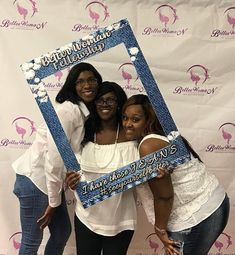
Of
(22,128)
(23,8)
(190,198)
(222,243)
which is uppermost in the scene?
(23,8)

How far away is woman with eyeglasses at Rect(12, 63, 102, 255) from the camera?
1307 mm

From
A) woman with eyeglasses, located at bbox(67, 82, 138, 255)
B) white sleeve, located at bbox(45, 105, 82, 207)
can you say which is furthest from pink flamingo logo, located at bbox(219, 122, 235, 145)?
white sleeve, located at bbox(45, 105, 82, 207)

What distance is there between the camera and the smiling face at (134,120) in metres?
1.22

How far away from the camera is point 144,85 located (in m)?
1.22

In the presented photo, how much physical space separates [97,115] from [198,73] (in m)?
0.69

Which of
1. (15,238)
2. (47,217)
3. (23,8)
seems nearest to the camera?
(47,217)

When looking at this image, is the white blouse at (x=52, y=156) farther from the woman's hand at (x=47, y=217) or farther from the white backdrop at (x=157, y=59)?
the white backdrop at (x=157, y=59)

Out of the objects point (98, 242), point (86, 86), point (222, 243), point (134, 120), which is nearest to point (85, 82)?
point (86, 86)

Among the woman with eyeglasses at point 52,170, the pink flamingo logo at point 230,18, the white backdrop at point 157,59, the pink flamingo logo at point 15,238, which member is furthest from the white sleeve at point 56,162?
the pink flamingo logo at point 230,18

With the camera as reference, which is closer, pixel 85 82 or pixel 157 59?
pixel 85 82

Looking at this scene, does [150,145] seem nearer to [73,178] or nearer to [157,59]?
[73,178]

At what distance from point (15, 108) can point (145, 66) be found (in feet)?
2.63

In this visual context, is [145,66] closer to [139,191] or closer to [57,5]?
[139,191]

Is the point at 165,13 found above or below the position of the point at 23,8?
below
